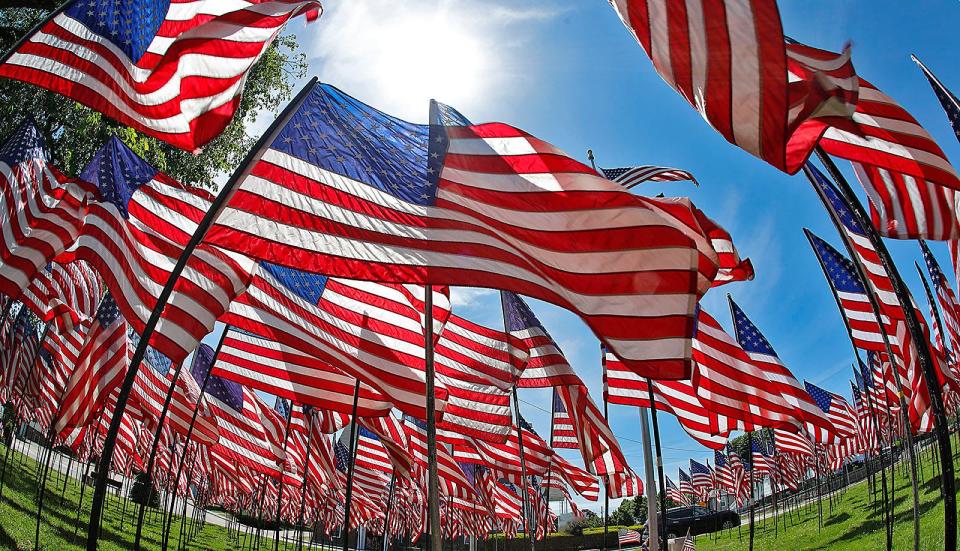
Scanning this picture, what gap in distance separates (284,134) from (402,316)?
10.7 ft

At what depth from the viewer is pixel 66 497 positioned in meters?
25.4

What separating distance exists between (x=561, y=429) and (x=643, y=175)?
718 centimetres

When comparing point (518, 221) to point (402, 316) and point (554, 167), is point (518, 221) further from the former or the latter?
point (402, 316)

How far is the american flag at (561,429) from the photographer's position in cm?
1720

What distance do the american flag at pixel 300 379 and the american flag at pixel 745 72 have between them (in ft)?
21.0

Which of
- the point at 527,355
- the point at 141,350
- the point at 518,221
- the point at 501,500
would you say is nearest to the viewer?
the point at 141,350

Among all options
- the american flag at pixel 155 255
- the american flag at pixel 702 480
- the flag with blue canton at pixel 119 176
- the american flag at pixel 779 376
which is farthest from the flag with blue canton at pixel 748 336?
the american flag at pixel 702 480

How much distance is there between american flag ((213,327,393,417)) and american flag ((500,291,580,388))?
3.15 metres

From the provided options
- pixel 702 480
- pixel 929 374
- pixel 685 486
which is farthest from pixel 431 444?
pixel 685 486

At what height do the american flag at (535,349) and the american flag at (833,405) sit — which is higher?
the american flag at (833,405)

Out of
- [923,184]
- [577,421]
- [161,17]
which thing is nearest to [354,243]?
[161,17]

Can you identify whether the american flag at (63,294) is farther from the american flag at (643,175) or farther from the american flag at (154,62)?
the american flag at (643,175)

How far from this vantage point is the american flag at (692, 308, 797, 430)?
11.4 metres

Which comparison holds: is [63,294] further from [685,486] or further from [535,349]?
[685,486]
